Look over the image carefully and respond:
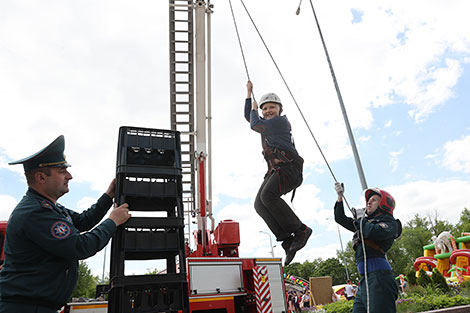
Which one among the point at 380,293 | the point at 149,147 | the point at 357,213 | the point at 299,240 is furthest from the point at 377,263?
the point at 149,147

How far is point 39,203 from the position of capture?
2953 millimetres

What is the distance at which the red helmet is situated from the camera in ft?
14.3

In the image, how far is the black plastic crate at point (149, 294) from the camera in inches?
135

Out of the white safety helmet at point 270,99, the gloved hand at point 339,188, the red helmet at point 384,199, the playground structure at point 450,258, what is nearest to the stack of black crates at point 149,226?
the white safety helmet at point 270,99

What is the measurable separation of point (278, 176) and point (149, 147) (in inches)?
67.5

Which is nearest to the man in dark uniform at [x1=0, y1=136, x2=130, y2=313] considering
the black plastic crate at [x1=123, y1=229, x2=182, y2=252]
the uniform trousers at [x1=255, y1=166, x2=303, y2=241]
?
the black plastic crate at [x1=123, y1=229, x2=182, y2=252]

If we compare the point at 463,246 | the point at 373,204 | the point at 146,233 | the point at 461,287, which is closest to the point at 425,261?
A: the point at 463,246

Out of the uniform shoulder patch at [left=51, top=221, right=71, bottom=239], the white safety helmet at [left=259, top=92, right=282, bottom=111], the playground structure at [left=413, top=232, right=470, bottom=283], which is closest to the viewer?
the uniform shoulder patch at [left=51, top=221, right=71, bottom=239]

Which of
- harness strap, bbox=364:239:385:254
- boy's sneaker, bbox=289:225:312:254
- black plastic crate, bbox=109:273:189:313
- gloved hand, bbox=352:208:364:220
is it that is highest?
gloved hand, bbox=352:208:364:220

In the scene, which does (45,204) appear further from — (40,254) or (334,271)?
(334,271)

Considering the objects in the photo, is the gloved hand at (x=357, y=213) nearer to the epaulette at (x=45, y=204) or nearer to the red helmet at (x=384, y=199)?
the red helmet at (x=384, y=199)

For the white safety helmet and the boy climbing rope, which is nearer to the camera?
the boy climbing rope

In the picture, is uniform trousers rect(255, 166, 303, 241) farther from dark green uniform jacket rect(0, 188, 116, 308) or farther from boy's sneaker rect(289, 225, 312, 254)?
dark green uniform jacket rect(0, 188, 116, 308)

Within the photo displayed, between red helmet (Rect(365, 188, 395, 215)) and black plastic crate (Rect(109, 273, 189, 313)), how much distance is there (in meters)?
2.63
